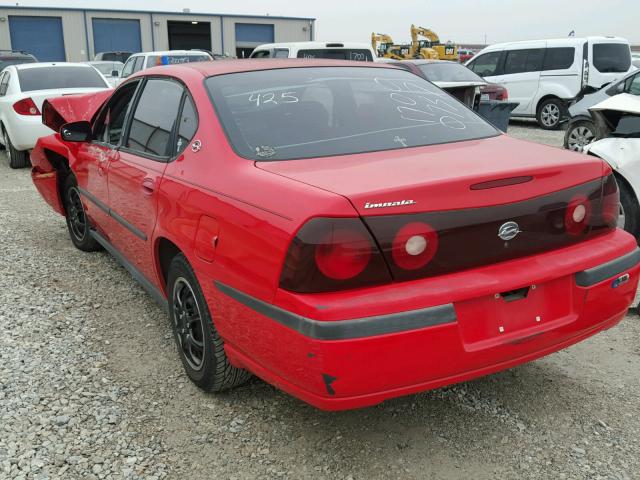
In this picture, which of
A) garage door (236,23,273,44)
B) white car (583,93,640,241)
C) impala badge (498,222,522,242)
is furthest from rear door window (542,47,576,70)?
garage door (236,23,273,44)

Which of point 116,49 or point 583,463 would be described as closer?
point 583,463

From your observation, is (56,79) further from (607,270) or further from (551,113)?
(551,113)

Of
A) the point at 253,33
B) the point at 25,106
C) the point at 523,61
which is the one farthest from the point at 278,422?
the point at 253,33

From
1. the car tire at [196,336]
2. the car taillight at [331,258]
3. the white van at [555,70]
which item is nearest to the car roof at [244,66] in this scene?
the car tire at [196,336]

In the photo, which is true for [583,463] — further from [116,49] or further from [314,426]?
[116,49]

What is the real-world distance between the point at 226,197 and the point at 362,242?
66 cm

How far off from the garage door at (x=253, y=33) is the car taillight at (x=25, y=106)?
114 ft

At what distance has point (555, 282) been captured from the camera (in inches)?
91.5

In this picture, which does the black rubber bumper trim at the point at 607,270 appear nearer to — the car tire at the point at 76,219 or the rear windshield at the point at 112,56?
the car tire at the point at 76,219

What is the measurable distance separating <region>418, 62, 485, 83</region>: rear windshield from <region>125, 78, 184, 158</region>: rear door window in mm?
8654

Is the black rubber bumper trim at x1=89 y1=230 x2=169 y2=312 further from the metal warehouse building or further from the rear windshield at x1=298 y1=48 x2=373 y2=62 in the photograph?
the metal warehouse building

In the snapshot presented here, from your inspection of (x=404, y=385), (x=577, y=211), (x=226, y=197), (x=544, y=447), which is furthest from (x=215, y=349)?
(x=577, y=211)

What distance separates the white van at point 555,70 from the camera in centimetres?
1331

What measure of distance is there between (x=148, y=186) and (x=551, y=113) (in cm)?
1257
